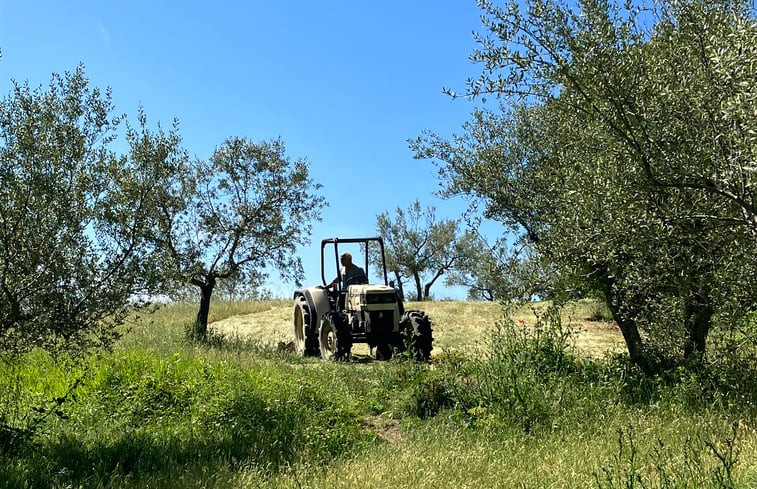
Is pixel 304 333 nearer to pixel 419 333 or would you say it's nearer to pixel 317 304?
pixel 317 304

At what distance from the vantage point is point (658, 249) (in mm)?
5859

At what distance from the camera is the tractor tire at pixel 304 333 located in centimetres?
1316

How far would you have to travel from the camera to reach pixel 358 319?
40.1ft

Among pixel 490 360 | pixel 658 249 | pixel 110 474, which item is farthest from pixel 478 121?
pixel 110 474

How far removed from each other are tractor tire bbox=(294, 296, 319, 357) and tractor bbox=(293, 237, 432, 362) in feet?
0.07

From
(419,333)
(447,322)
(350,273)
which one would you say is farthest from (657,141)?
(447,322)

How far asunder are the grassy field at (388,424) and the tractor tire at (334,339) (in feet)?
5.68

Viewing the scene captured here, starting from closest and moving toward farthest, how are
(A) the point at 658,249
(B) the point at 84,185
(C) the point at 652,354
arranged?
1. (A) the point at 658,249
2. (B) the point at 84,185
3. (C) the point at 652,354

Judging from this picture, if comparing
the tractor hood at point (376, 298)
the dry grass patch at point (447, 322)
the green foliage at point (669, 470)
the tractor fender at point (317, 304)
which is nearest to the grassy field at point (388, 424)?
the green foliage at point (669, 470)

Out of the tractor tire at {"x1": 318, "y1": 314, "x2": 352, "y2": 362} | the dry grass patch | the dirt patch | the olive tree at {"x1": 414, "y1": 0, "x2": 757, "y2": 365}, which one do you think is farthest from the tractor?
the olive tree at {"x1": 414, "y1": 0, "x2": 757, "y2": 365}

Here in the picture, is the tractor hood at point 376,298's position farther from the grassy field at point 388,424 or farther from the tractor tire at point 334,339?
the grassy field at point 388,424

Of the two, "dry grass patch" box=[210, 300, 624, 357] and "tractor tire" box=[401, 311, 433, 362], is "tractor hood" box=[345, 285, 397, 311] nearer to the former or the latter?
"tractor tire" box=[401, 311, 433, 362]

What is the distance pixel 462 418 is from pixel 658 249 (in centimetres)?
282

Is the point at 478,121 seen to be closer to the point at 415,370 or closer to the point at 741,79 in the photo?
the point at 415,370
